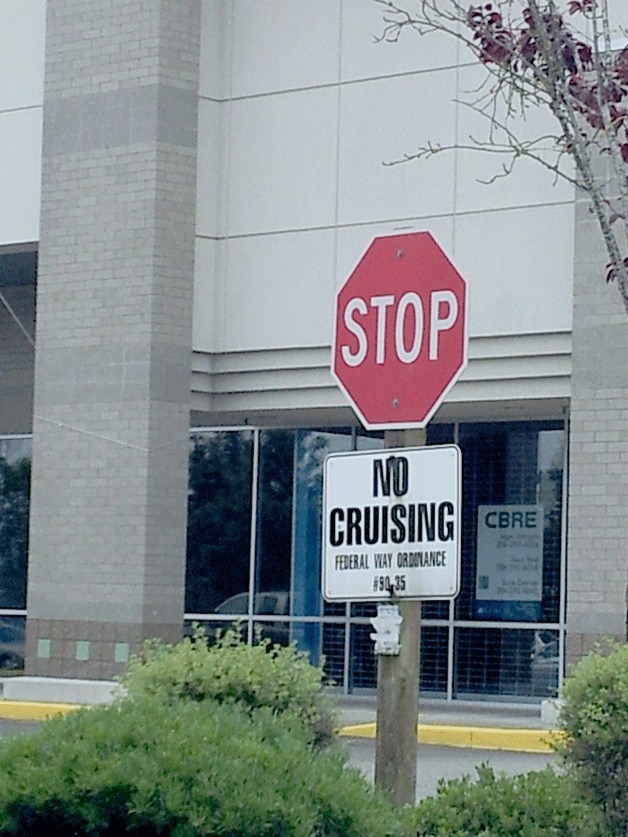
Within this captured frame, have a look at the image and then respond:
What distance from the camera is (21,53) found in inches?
898

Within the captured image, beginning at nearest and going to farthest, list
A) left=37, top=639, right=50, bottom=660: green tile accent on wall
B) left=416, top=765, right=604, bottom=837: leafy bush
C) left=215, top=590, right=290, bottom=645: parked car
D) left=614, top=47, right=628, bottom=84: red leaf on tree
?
left=416, top=765, right=604, bottom=837: leafy bush < left=614, top=47, right=628, bottom=84: red leaf on tree < left=37, top=639, right=50, bottom=660: green tile accent on wall < left=215, top=590, right=290, bottom=645: parked car

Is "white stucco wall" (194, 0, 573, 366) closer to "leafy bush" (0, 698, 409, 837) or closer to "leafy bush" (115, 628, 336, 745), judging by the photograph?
"leafy bush" (115, 628, 336, 745)

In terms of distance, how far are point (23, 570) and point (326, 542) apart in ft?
69.0

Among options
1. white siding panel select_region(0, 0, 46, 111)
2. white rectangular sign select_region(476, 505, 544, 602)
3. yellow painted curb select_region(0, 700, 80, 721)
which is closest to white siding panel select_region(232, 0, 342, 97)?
white siding panel select_region(0, 0, 46, 111)

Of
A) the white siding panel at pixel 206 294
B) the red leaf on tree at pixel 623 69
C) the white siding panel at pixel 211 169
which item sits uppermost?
the white siding panel at pixel 211 169

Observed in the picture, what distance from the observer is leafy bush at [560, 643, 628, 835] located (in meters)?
8.10

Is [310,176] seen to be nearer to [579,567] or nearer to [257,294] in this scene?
[257,294]

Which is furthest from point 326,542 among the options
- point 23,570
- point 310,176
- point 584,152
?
point 23,570

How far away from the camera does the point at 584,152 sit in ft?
27.8

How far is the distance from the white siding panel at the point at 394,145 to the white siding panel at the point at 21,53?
4.11m

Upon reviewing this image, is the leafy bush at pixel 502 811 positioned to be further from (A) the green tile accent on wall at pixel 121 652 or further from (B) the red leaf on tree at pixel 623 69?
(A) the green tile accent on wall at pixel 121 652

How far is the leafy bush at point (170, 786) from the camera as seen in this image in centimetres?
529

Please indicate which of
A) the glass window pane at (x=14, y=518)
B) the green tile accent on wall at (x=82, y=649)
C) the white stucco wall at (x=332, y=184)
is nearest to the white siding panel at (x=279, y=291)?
the white stucco wall at (x=332, y=184)

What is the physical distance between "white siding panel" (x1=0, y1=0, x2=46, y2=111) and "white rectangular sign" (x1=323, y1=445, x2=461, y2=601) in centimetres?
1675
